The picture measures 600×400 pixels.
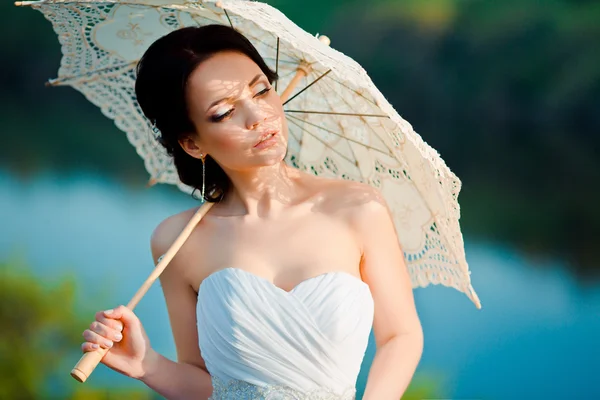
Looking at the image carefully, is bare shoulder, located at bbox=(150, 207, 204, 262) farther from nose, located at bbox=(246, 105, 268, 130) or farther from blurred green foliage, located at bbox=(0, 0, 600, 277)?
blurred green foliage, located at bbox=(0, 0, 600, 277)

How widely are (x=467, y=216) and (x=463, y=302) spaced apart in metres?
0.43

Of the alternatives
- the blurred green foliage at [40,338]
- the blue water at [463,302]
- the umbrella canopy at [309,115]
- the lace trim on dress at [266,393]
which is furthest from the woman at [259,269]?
the blurred green foliage at [40,338]

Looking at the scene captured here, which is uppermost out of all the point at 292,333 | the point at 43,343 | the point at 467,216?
the point at 292,333

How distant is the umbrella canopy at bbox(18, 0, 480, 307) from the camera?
1696 mm

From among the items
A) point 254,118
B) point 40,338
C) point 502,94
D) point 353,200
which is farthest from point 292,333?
point 502,94

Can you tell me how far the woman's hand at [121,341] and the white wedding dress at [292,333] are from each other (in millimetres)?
149

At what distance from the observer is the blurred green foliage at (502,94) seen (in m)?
3.98

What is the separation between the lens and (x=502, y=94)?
161 inches

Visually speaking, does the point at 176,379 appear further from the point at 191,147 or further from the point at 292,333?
the point at 191,147

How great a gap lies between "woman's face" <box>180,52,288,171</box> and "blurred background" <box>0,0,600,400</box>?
2428 mm

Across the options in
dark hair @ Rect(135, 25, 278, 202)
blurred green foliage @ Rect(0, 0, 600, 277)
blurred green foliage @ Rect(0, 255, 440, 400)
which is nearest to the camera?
dark hair @ Rect(135, 25, 278, 202)

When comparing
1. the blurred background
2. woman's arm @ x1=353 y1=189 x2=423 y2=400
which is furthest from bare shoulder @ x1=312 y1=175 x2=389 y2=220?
the blurred background

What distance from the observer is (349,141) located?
1921 millimetres

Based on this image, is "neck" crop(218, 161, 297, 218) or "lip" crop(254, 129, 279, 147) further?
"neck" crop(218, 161, 297, 218)
